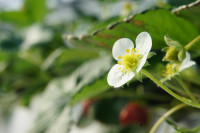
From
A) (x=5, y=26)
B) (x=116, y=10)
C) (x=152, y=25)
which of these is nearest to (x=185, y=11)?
(x=152, y=25)

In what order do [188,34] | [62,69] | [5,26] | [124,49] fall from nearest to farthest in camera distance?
[124,49] < [188,34] < [62,69] < [5,26]

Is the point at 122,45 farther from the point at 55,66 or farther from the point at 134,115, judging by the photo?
the point at 55,66

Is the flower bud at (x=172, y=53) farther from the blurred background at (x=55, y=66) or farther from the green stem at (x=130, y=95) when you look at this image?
the green stem at (x=130, y=95)

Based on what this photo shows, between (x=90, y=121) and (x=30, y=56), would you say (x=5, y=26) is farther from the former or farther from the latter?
(x=90, y=121)

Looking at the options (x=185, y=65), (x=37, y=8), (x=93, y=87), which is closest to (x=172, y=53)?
(x=185, y=65)

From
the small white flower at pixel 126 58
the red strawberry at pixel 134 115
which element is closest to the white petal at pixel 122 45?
the small white flower at pixel 126 58

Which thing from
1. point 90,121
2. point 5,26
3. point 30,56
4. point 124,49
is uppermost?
point 5,26

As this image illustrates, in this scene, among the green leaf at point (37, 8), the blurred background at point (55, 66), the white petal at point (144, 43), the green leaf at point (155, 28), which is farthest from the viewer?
the green leaf at point (37, 8)
